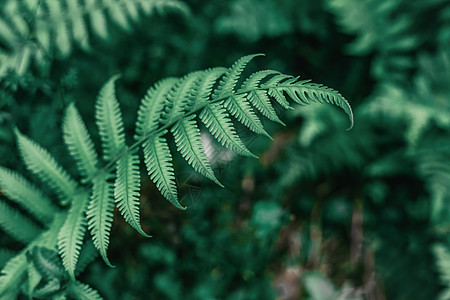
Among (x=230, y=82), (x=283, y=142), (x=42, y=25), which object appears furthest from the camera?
(x=283, y=142)

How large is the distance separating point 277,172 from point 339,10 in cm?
106

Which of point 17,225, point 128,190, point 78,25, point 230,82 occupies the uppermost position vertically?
point 78,25

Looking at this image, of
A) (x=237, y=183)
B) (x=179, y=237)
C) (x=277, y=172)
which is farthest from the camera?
(x=277, y=172)

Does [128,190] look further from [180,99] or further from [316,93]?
[316,93]

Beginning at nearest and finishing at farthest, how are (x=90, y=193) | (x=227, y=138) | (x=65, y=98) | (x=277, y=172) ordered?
(x=227, y=138) → (x=90, y=193) → (x=65, y=98) → (x=277, y=172)

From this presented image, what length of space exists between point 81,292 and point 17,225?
37cm

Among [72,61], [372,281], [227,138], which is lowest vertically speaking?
[372,281]

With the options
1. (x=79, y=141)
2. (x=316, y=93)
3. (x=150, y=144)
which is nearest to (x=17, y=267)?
(x=79, y=141)

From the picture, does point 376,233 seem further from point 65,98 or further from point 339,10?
point 65,98

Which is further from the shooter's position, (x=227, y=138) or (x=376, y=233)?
(x=376, y=233)

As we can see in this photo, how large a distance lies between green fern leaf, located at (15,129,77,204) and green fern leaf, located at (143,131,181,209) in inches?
15.2

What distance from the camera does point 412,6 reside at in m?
2.68

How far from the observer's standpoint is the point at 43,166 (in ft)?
4.64

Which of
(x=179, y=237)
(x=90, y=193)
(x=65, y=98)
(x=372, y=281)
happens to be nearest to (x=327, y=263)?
(x=372, y=281)
